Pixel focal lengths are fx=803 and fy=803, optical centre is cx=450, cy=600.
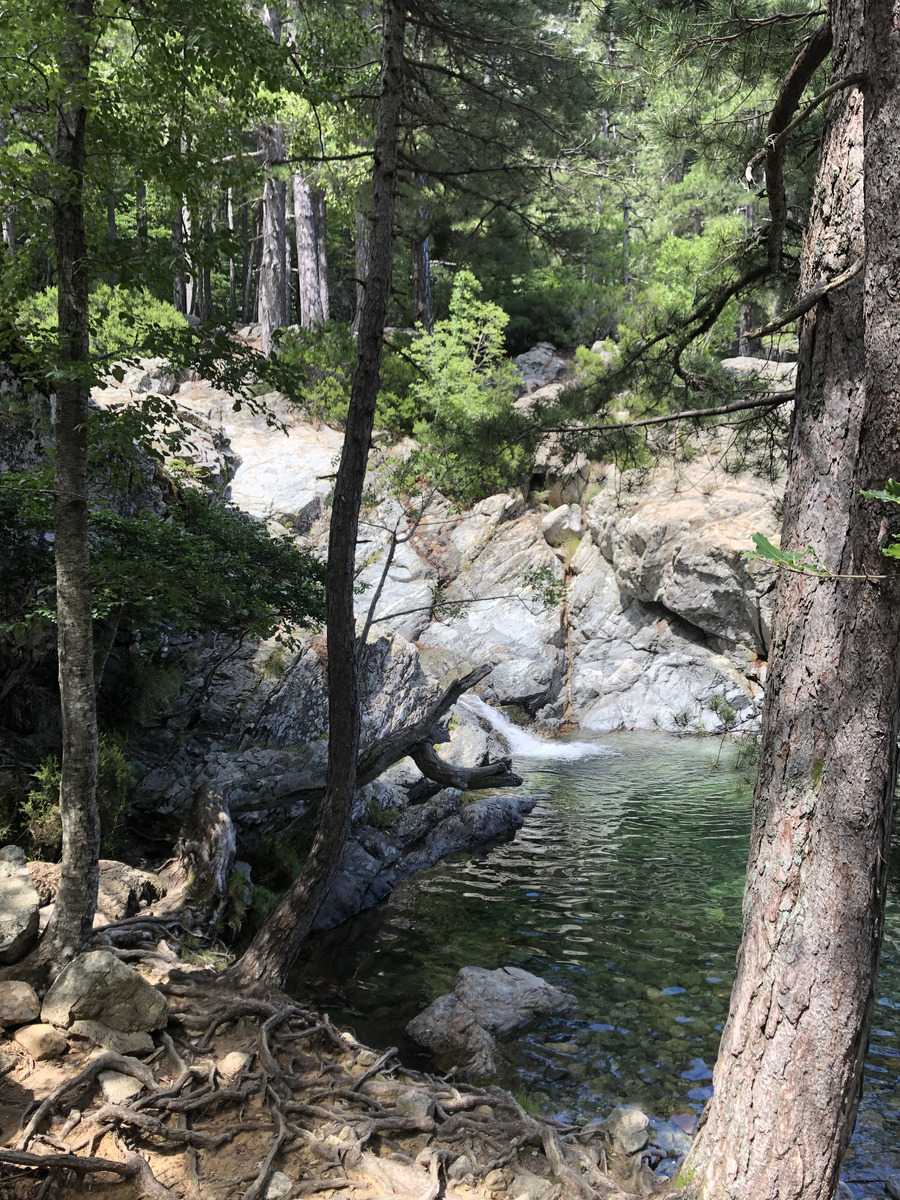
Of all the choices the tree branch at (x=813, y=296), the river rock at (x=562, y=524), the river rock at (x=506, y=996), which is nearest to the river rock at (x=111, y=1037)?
the river rock at (x=506, y=996)

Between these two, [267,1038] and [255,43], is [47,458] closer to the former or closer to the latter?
[255,43]

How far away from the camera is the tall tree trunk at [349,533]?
18.9 feet

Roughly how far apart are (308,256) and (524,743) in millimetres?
16136

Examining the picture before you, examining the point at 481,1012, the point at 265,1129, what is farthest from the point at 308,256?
the point at 265,1129

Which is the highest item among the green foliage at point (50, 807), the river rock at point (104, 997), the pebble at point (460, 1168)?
the green foliage at point (50, 807)

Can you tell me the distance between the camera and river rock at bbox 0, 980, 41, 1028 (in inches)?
163

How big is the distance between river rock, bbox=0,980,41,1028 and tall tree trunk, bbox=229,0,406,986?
5.43 ft

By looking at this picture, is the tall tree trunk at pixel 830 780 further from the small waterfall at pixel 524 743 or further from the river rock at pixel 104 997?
the small waterfall at pixel 524 743

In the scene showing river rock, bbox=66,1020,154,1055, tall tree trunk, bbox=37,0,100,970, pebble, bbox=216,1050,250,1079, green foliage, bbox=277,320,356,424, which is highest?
green foliage, bbox=277,320,356,424

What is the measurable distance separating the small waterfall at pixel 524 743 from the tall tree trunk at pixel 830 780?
40.2 ft

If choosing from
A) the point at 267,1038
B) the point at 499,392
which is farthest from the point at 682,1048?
the point at 499,392

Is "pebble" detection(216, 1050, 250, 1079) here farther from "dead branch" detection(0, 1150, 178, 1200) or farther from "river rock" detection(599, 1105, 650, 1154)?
"river rock" detection(599, 1105, 650, 1154)

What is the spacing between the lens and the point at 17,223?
16.9 feet

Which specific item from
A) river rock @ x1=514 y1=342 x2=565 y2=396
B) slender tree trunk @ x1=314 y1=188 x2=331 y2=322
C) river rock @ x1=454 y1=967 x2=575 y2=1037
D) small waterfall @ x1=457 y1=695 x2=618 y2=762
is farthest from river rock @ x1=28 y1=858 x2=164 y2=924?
river rock @ x1=514 y1=342 x2=565 y2=396
